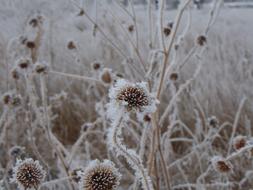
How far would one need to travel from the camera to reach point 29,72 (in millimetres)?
1332

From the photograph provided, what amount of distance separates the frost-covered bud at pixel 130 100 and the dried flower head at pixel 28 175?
226 mm

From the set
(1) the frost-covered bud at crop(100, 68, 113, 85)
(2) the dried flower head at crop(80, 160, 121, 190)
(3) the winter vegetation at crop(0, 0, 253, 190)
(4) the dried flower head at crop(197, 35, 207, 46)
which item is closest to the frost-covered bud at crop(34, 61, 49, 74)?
(3) the winter vegetation at crop(0, 0, 253, 190)

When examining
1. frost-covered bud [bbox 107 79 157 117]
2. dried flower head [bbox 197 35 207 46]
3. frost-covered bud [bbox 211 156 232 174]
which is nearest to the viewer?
frost-covered bud [bbox 107 79 157 117]

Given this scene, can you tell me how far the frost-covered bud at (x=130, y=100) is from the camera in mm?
626

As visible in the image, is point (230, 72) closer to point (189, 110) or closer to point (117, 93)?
point (189, 110)

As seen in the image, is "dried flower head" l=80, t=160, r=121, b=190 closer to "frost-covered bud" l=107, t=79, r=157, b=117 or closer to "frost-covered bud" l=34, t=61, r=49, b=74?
"frost-covered bud" l=107, t=79, r=157, b=117

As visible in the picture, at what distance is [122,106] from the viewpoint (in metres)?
0.62

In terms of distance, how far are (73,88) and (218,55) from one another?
1.02m

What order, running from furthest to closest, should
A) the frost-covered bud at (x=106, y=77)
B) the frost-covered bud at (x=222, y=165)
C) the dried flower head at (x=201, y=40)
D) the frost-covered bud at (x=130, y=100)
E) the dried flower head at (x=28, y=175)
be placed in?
the dried flower head at (x=201, y=40), the frost-covered bud at (x=106, y=77), the frost-covered bud at (x=222, y=165), the dried flower head at (x=28, y=175), the frost-covered bud at (x=130, y=100)

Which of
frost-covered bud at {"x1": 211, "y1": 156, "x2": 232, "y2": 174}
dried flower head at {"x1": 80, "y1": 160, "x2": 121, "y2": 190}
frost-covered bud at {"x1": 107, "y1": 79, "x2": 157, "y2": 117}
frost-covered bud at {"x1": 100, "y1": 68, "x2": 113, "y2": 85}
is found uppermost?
frost-covered bud at {"x1": 100, "y1": 68, "x2": 113, "y2": 85}

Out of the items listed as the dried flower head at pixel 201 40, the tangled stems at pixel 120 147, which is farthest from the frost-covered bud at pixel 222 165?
the dried flower head at pixel 201 40

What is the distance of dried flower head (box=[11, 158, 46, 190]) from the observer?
2.51 ft

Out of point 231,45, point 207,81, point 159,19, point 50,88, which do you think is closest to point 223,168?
point 159,19

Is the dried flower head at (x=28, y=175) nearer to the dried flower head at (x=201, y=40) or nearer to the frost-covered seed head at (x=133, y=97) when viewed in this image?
the frost-covered seed head at (x=133, y=97)
